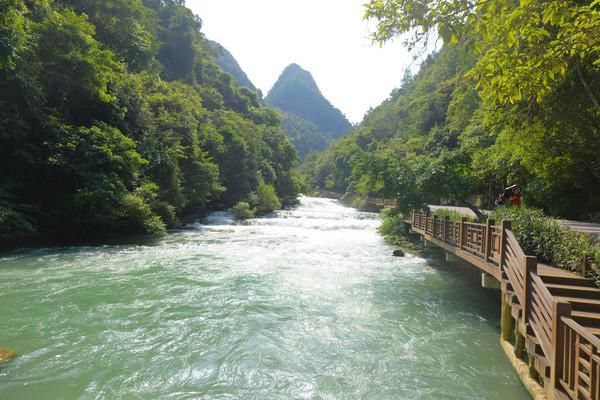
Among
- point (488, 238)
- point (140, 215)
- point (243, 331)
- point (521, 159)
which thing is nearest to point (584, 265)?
point (488, 238)

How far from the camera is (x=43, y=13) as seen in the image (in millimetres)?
18906

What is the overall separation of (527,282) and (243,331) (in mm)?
5227

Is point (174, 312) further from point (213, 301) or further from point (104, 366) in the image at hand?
point (104, 366)

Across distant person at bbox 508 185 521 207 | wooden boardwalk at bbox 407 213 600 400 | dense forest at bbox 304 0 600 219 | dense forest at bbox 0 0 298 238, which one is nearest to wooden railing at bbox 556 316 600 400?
wooden boardwalk at bbox 407 213 600 400

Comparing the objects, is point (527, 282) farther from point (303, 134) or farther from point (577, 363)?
point (303, 134)

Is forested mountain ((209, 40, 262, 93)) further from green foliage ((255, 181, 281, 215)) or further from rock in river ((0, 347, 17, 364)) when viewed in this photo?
rock in river ((0, 347, 17, 364))

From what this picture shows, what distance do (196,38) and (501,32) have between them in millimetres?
69161

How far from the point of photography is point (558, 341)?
374 centimetres

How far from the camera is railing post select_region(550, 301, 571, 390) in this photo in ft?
12.1

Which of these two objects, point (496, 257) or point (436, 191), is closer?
point (496, 257)

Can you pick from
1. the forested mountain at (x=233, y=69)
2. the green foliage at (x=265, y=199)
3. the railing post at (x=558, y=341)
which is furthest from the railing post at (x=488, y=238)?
the forested mountain at (x=233, y=69)

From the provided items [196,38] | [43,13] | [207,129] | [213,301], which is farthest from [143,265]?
[196,38]

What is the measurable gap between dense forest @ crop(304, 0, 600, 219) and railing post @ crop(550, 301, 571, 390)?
2312 millimetres

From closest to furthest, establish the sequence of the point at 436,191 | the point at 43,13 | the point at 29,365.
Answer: the point at 29,365 → the point at 436,191 → the point at 43,13
